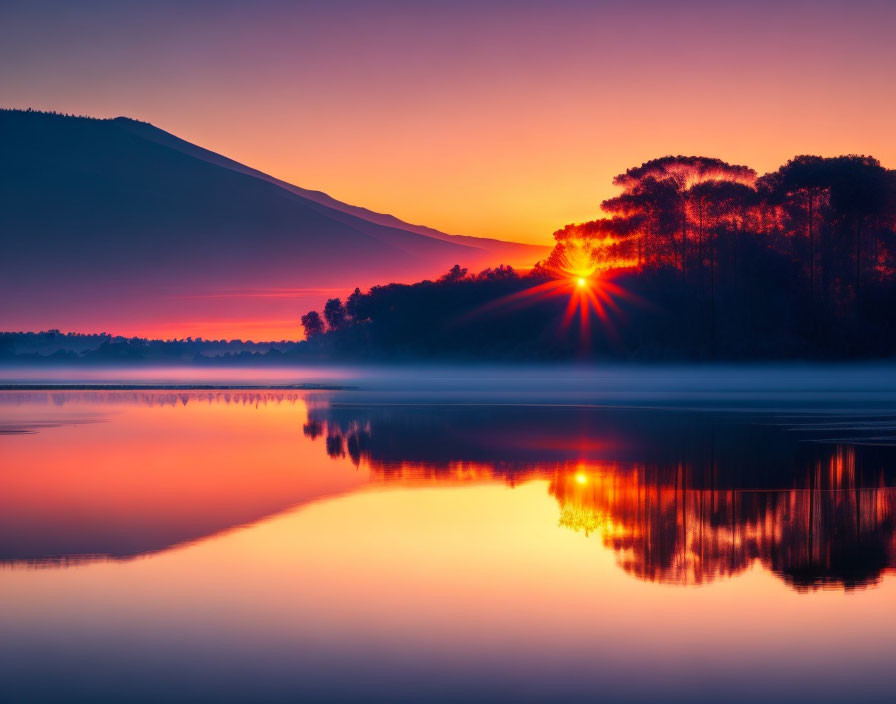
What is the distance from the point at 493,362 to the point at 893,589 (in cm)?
7971

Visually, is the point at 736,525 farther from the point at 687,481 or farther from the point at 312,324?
the point at 312,324

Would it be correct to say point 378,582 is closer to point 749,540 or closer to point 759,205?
point 749,540

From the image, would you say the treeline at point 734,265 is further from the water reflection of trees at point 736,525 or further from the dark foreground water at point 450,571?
the water reflection of trees at point 736,525

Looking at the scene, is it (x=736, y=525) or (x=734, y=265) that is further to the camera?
(x=734, y=265)

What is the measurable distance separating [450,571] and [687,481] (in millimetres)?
7227

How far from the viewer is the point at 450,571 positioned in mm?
10734

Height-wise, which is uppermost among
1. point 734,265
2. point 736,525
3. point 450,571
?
point 734,265

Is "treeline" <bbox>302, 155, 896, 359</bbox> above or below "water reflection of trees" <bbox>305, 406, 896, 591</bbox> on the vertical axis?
above

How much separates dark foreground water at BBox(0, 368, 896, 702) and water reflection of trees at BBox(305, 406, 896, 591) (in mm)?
67

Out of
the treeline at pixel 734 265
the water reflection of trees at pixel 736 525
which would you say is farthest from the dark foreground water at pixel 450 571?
the treeline at pixel 734 265

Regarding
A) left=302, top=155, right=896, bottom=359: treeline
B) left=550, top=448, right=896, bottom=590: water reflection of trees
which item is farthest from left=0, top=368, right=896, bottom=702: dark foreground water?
left=302, top=155, right=896, bottom=359: treeline

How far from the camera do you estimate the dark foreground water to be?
7465 mm

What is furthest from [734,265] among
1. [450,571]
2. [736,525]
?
[450,571]

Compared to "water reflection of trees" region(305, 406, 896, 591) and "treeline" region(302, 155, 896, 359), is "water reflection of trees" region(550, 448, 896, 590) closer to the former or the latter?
"water reflection of trees" region(305, 406, 896, 591)
